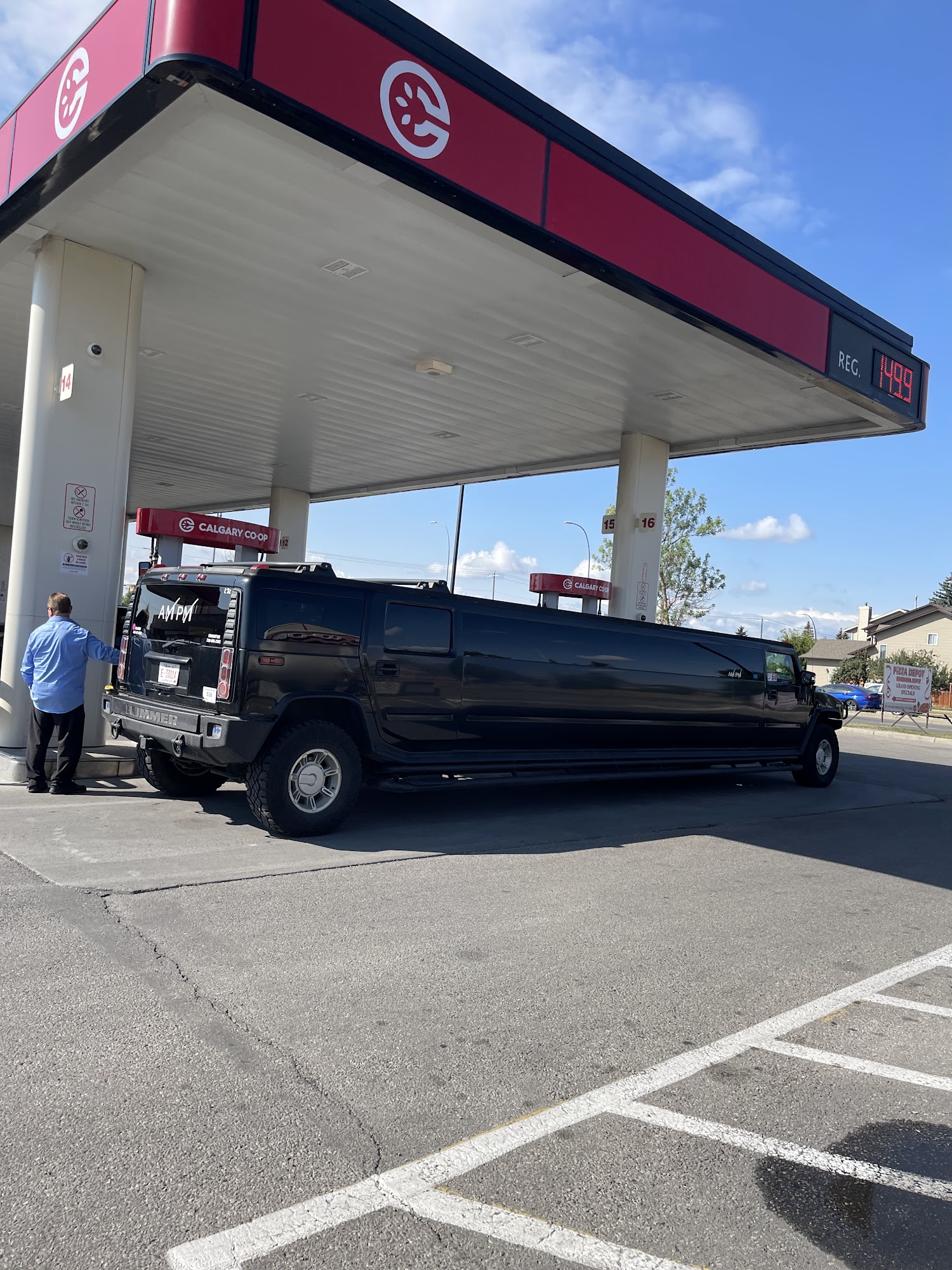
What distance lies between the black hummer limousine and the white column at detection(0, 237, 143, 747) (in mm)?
1354

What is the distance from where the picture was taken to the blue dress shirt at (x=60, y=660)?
8.12 m

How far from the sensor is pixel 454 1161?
294cm

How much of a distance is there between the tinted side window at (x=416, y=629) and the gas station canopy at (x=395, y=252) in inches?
128

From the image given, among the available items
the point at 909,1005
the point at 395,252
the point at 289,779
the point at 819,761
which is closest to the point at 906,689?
the point at 819,761

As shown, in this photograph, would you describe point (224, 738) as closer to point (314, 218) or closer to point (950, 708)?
point (314, 218)

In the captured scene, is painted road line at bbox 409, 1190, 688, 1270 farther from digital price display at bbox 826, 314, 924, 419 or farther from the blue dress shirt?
digital price display at bbox 826, 314, 924, 419

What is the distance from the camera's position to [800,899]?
646 cm

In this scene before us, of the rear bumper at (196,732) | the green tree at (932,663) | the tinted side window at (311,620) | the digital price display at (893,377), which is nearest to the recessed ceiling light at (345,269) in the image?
the tinted side window at (311,620)

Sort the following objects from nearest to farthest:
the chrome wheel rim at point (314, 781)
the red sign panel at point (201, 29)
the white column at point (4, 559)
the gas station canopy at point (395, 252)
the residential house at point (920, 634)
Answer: the red sign panel at point (201, 29)
the gas station canopy at point (395, 252)
the chrome wheel rim at point (314, 781)
the white column at point (4, 559)
the residential house at point (920, 634)

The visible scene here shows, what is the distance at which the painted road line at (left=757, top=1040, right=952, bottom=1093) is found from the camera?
12.4 feet

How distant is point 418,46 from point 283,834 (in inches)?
233

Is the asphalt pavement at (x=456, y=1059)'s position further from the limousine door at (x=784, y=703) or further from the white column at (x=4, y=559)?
the white column at (x=4, y=559)

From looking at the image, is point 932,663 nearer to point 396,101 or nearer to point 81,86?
point 396,101

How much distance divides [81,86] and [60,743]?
17.0ft
